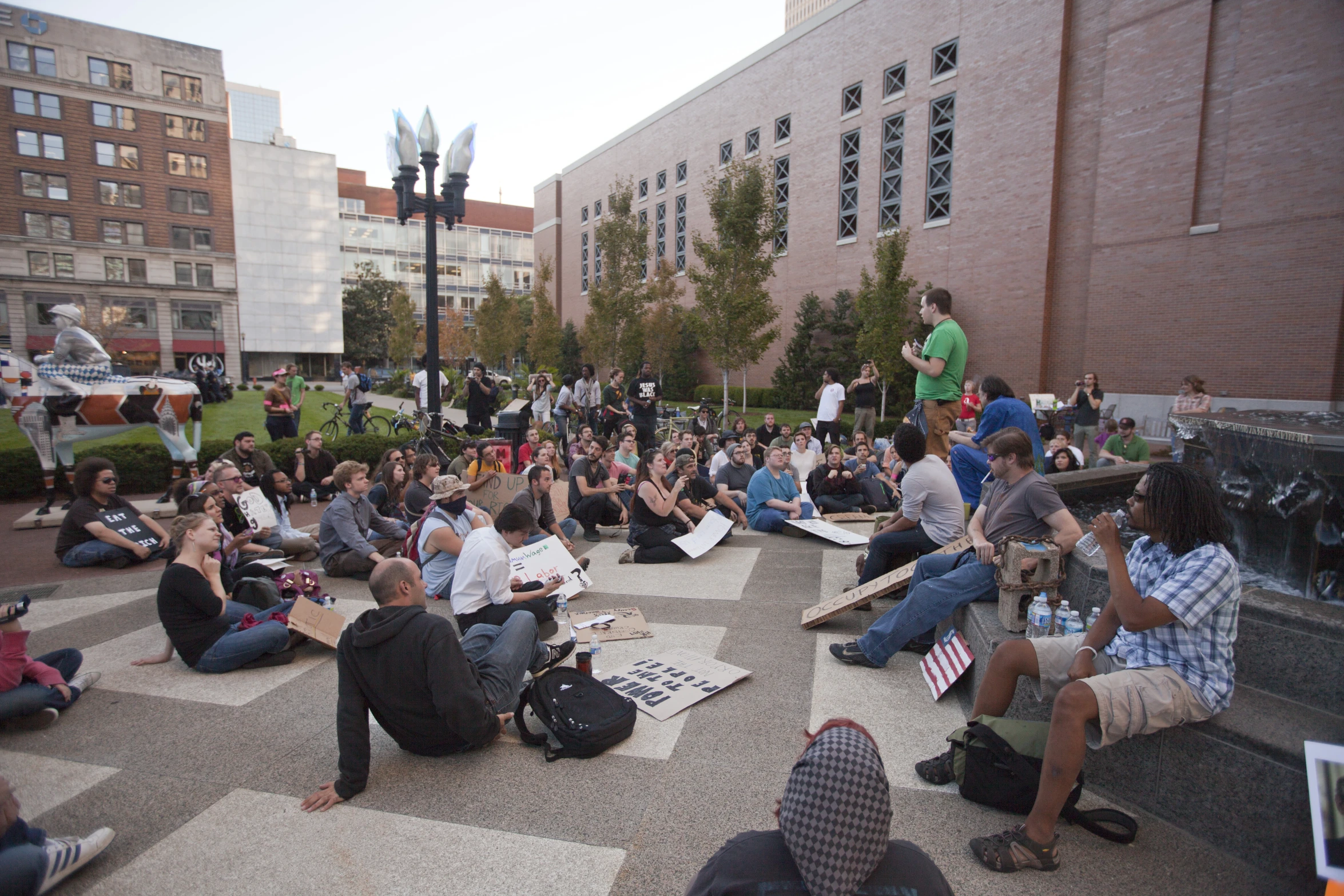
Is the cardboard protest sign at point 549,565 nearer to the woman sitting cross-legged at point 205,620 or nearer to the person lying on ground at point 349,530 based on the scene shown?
the person lying on ground at point 349,530

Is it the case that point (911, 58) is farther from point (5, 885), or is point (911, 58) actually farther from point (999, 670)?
point (5, 885)

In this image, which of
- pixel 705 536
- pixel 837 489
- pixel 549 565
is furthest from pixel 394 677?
pixel 837 489

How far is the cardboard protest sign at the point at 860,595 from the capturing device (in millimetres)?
5711

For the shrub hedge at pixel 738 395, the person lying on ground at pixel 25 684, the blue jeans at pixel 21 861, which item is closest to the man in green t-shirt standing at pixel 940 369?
the blue jeans at pixel 21 861

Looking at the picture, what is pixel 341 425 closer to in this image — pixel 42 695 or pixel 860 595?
pixel 42 695

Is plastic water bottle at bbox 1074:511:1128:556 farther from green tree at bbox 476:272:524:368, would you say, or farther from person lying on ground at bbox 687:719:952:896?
green tree at bbox 476:272:524:368

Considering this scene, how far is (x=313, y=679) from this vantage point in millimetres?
5031

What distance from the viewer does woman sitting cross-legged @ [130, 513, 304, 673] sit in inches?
187

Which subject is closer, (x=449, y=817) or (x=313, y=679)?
(x=449, y=817)

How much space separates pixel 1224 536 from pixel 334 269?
69.9 m

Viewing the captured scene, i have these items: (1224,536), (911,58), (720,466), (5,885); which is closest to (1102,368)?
(911,58)

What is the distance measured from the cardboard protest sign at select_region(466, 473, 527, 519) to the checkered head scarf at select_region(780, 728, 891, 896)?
24.4 feet

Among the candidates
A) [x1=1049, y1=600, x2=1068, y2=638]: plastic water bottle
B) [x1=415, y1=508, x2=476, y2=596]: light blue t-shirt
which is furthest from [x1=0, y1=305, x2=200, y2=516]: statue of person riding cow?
[x1=1049, y1=600, x2=1068, y2=638]: plastic water bottle

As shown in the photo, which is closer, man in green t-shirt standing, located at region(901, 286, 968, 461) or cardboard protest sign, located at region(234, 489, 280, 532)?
man in green t-shirt standing, located at region(901, 286, 968, 461)
